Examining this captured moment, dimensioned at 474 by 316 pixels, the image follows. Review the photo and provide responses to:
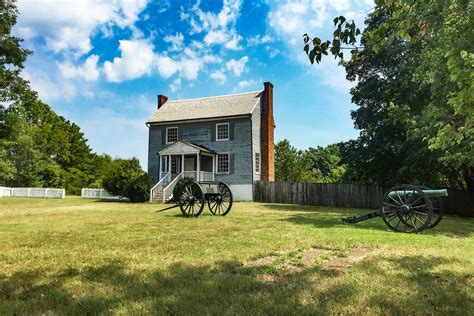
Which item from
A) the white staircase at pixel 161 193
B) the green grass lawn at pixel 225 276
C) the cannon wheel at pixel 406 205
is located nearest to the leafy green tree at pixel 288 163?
the white staircase at pixel 161 193

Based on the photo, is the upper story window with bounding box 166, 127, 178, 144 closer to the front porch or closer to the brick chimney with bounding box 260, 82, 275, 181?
the front porch

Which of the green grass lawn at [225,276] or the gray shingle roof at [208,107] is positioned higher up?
the gray shingle roof at [208,107]

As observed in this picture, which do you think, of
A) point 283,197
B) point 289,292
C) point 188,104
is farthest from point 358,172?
point 289,292

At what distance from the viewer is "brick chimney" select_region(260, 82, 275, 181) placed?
3027cm

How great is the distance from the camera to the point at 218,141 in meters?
29.7

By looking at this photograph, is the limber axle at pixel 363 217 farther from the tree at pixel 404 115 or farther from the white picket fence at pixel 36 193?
the white picket fence at pixel 36 193

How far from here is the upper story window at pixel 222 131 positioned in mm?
29547

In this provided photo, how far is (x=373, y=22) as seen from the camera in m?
24.2

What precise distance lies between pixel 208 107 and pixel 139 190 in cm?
1042

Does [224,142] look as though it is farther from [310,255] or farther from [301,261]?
[301,261]

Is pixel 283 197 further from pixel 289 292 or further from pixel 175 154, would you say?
pixel 289 292

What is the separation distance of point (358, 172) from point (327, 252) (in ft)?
66.5

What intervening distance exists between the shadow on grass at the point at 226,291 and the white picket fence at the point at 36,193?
103 feet

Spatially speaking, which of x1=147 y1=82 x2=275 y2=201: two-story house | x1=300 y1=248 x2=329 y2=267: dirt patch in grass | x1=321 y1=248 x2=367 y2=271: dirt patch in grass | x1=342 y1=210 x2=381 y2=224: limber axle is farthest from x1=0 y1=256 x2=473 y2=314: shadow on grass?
x1=147 y1=82 x2=275 y2=201: two-story house
